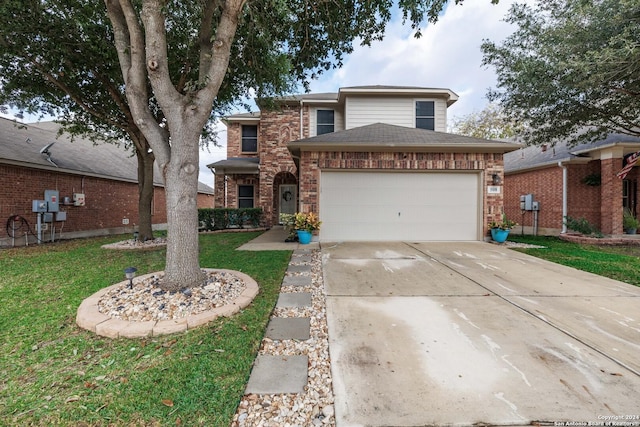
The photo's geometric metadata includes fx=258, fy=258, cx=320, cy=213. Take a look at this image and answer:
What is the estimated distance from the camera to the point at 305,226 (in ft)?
24.9

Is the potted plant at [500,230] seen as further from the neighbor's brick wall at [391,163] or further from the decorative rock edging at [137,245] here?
the decorative rock edging at [137,245]

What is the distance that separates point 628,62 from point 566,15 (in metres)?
2.26

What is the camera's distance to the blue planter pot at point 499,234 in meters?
7.75

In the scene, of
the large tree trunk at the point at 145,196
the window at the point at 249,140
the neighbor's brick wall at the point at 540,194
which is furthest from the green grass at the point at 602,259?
the window at the point at 249,140

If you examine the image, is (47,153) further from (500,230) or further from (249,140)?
(500,230)

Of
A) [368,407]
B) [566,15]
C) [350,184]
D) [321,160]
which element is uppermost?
[566,15]

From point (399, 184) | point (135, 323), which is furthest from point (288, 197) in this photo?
point (135, 323)

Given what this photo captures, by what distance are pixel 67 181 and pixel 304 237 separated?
372 inches

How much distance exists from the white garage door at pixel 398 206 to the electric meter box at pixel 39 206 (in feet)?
29.8

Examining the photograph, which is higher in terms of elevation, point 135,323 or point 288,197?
point 288,197

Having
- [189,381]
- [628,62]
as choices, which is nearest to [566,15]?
[628,62]

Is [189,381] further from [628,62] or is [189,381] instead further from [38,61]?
[628,62]

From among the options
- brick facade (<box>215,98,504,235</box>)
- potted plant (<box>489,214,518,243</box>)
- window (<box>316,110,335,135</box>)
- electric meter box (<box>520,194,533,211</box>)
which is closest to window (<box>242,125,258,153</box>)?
brick facade (<box>215,98,504,235</box>)

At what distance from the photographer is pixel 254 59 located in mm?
5441
